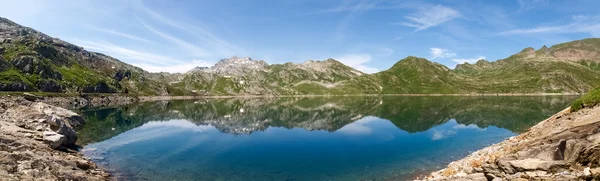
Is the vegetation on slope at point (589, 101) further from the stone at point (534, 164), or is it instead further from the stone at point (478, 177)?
the stone at point (478, 177)

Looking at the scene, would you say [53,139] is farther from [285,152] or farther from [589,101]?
[589,101]

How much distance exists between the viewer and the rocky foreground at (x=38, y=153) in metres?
28.5

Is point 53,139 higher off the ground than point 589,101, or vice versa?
point 589,101

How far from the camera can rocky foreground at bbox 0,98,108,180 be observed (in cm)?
2846

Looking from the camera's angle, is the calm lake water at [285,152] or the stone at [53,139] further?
the stone at [53,139]

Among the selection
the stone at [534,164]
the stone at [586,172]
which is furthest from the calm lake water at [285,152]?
the stone at [586,172]

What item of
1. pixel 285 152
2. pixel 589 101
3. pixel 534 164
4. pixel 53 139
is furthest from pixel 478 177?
pixel 53 139

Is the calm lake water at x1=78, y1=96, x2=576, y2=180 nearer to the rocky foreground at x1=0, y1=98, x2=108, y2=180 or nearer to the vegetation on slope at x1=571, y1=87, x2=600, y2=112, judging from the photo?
A: the rocky foreground at x1=0, y1=98, x2=108, y2=180

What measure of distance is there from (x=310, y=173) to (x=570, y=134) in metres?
27.7

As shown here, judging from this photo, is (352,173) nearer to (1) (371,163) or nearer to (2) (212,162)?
(1) (371,163)

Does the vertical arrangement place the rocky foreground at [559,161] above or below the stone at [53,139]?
above

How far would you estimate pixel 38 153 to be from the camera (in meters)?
35.7

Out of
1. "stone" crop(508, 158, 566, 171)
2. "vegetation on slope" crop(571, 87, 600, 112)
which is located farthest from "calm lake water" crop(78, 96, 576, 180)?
"stone" crop(508, 158, 566, 171)

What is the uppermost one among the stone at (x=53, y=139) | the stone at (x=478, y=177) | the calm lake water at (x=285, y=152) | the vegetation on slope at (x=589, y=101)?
the vegetation on slope at (x=589, y=101)
